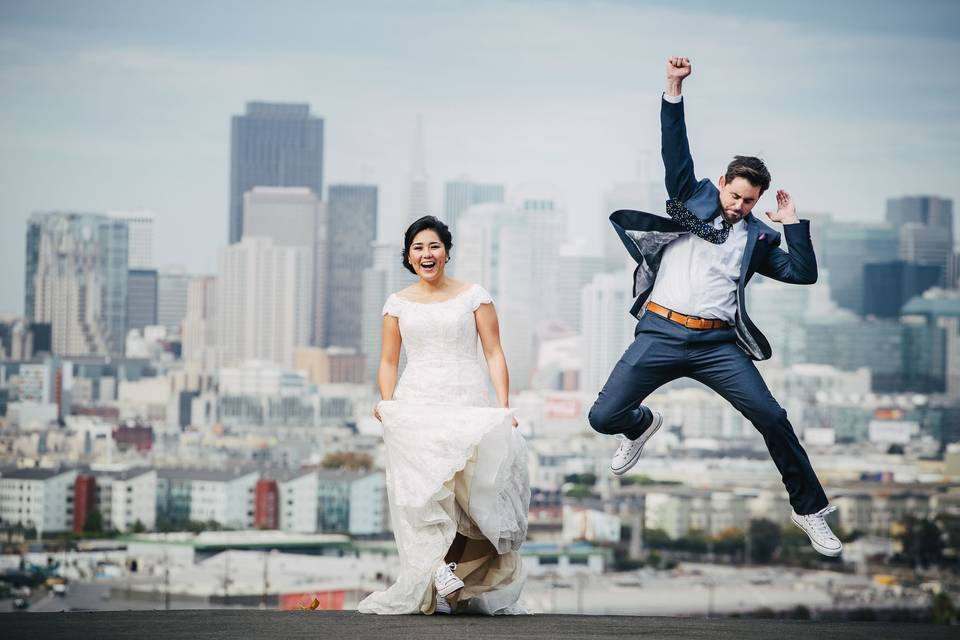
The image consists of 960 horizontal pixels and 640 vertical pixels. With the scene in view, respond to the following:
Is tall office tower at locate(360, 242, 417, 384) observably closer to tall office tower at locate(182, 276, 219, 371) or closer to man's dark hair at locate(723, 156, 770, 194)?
tall office tower at locate(182, 276, 219, 371)

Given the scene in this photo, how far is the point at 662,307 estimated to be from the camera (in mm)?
4113

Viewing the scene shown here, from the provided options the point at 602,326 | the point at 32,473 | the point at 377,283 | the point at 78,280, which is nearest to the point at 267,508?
the point at 32,473

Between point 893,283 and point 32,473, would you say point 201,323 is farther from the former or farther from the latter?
point 893,283

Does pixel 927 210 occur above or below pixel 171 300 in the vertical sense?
above

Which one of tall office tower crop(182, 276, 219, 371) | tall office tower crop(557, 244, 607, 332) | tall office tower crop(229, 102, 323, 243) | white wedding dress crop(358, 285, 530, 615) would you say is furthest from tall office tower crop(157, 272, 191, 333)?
white wedding dress crop(358, 285, 530, 615)

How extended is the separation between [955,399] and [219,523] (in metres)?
32.7

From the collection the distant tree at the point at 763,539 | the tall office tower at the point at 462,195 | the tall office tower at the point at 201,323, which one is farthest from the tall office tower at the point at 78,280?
the distant tree at the point at 763,539

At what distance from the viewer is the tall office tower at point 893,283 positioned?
67.3 m

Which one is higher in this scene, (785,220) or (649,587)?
(785,220)

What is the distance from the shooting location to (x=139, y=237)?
63188 millimetres

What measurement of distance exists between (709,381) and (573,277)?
6953 centimetres

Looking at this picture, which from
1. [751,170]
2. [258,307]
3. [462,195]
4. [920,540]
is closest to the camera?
[751,170]

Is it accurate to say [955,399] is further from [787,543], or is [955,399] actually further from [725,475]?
[787,543]

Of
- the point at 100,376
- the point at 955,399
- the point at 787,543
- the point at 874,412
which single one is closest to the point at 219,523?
the point at 100,376
